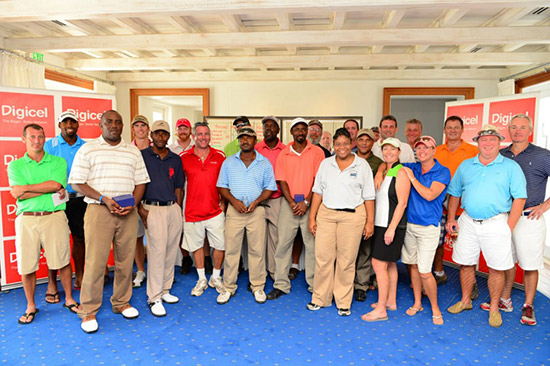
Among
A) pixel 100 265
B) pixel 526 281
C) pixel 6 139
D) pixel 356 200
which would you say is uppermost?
pixel 6 139

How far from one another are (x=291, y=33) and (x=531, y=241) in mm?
4095

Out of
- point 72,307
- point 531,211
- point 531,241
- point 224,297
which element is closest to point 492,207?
point 531,211

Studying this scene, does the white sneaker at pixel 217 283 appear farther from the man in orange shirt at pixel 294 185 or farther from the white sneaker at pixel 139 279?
the white sneaker at pixel 139 279

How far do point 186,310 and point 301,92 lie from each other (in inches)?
245

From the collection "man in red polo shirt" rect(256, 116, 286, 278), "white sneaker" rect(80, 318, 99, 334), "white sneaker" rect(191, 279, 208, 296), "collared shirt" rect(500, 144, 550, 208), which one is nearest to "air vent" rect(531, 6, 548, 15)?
"collared shirt" rect(500, 144, 550, 208)

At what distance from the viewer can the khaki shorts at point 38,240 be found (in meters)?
3.16

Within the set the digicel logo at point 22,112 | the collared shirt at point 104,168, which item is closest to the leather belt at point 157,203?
the collared shirt at point 104,168

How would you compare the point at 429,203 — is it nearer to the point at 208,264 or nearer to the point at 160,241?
the point at 160,241

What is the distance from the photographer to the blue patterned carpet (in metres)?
2.63

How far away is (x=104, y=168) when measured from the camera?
2900mm

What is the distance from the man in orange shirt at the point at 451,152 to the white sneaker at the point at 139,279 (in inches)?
132

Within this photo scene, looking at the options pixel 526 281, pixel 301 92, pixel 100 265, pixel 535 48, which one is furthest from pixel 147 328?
pixel 535 48

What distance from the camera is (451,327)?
3.14 metres

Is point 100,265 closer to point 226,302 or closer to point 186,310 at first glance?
point 186,310
